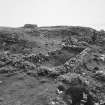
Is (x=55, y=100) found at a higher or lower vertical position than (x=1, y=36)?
lower

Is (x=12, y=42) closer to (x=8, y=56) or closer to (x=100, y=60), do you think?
(x=8, y=56)

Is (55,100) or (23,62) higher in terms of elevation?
(23,62)

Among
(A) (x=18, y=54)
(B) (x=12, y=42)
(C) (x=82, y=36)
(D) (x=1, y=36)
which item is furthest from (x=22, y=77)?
(C) (x=82, y=36)

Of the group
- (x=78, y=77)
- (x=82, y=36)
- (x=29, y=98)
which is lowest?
(x=29, y=98)

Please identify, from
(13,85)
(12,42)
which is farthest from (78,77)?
(12,42)

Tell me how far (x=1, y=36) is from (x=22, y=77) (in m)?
9.12

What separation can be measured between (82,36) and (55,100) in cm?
1441

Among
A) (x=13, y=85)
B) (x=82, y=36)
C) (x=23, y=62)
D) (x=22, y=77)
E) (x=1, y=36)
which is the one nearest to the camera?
(x=13, y=85)

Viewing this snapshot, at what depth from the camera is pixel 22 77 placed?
13.2 m

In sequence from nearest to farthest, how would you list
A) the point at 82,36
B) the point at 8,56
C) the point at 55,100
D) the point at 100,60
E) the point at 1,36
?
1. the point at 55,100
2. the point at 8,56
3. the point at 100,60
4. the point at 1,36
5. the point at 82,36

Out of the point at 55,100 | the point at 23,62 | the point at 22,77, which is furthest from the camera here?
the point at 23,62

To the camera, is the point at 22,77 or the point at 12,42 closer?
the point at 22,77

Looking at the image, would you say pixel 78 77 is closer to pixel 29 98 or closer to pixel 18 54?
pixel 29 98

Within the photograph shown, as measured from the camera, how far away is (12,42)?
19.4m
